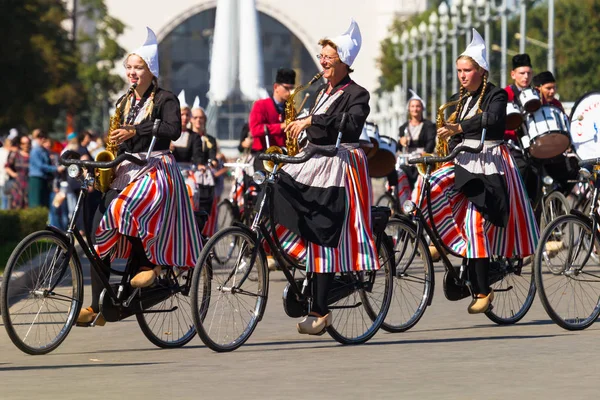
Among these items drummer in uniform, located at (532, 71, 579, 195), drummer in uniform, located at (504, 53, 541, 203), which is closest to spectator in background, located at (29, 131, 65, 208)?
drummer in uniform, located at (532, 71, 579, 195)

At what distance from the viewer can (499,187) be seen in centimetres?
1104

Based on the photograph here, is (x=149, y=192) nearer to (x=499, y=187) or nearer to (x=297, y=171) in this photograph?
(x=297, y=171)

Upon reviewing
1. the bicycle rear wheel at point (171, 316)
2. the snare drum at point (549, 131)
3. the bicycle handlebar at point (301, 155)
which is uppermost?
the snare drum at point (549, 131)

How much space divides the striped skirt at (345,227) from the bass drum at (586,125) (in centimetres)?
400

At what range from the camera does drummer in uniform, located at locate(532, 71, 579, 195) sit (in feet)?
52.2

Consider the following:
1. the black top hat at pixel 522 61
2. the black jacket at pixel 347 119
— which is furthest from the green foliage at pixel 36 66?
the black jacket at pixel 347 119

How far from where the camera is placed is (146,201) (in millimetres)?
9906

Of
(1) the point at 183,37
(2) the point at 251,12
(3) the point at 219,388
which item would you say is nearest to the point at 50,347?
(3) the point at 219,388

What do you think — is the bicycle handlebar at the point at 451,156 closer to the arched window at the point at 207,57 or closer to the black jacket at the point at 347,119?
the black jacket at the point at 347,119

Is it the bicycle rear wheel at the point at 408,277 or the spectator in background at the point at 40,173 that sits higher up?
the spectator in background at the point at 40,173

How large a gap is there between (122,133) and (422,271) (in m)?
2.25

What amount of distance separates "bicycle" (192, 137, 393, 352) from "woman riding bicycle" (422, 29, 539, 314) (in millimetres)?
798

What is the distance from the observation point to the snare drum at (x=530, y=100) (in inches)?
571

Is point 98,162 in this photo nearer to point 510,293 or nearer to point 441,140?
point 441,140
